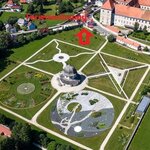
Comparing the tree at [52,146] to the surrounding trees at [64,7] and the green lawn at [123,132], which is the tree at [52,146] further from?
the surrounding trees at [64,7]

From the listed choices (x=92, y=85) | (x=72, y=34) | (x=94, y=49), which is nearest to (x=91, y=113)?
(x=92, y=85)

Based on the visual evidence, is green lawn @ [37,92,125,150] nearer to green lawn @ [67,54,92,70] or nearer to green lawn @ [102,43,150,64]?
green lawn @ [67,54,92,70]

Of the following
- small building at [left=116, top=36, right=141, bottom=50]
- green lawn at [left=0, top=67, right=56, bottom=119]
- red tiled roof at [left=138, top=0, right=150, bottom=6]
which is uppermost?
red tiled roof at [left=138, top=0, right=150, bottom=6]

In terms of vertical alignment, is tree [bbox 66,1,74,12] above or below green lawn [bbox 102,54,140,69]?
above

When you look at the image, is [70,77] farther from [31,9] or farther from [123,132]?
[31,9]

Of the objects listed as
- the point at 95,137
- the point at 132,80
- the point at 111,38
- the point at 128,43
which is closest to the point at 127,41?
the point at 128,43

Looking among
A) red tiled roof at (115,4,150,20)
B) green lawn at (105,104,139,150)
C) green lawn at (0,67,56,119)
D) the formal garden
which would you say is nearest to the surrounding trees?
red tiled roof at (115,4,150,20)

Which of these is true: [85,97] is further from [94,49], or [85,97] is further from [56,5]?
[56,5]
